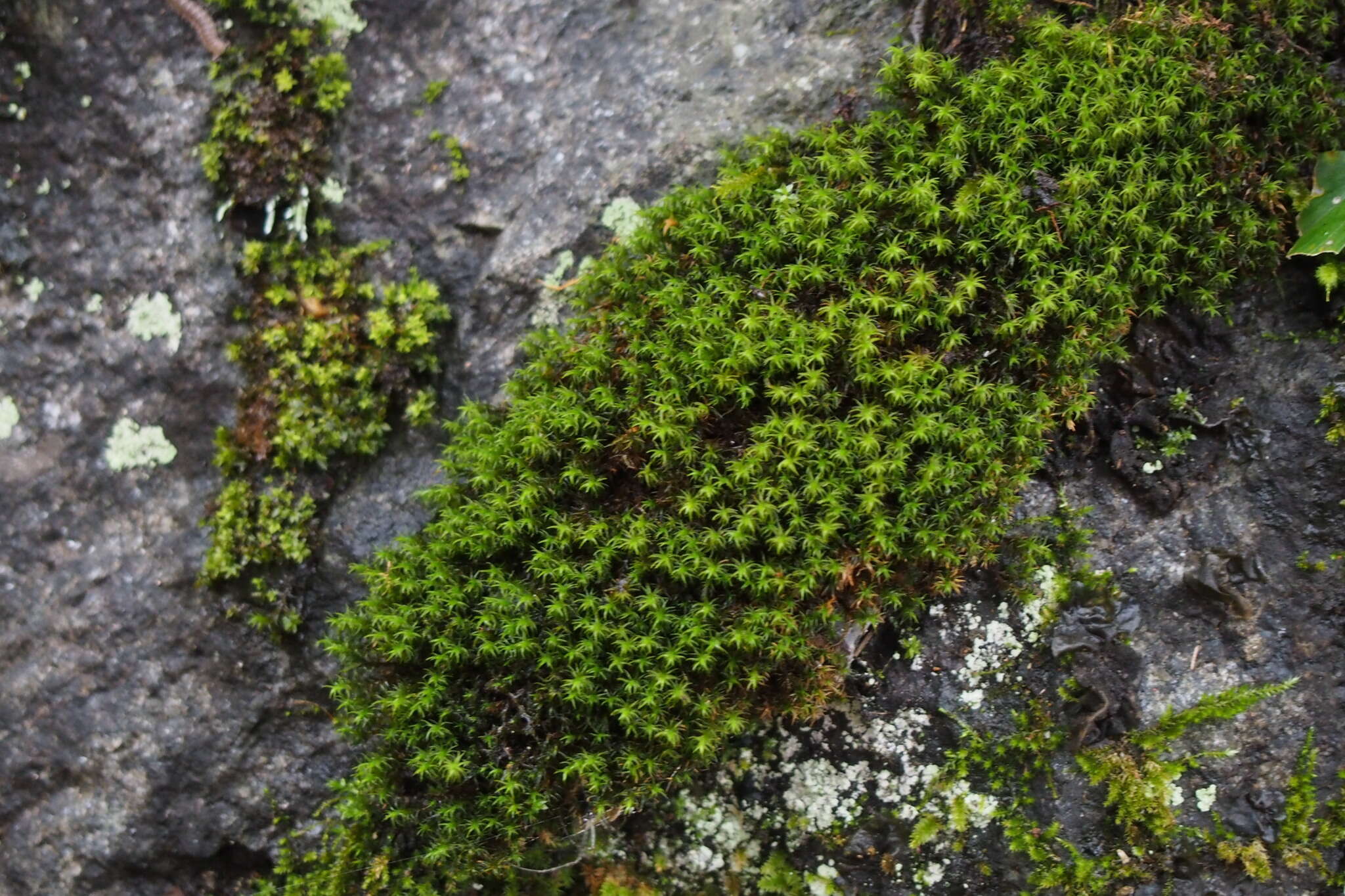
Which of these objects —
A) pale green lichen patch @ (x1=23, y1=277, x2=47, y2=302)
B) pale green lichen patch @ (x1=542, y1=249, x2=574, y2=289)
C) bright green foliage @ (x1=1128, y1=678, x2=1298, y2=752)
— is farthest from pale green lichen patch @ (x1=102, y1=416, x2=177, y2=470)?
bright green foliage @ (x1=1128, y1=678, x2=1298, y2=752)

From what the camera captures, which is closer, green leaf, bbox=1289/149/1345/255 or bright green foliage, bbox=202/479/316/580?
green leaf, bbox=1289/149/1345/255

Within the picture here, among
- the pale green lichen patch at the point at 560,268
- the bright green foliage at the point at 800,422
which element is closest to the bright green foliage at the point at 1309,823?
A: the bright green foliage at the point at 800,422

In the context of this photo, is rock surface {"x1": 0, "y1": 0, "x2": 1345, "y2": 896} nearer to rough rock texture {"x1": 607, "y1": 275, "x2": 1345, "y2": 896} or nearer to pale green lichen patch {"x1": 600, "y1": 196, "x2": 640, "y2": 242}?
pale green lichen patch {"x1": 600, "y1": 196, "x2": 640, "y2": 242}

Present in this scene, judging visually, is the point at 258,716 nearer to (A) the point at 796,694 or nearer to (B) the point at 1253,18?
(A) the point at 796,694

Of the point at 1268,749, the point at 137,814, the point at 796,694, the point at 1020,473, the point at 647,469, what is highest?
the point at 647,469

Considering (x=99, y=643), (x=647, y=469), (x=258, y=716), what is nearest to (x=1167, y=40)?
(x=647, y=469)

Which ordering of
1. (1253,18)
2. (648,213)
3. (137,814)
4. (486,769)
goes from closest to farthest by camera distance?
(486,769) → (1253,18) → (648,213) → (137,814)
